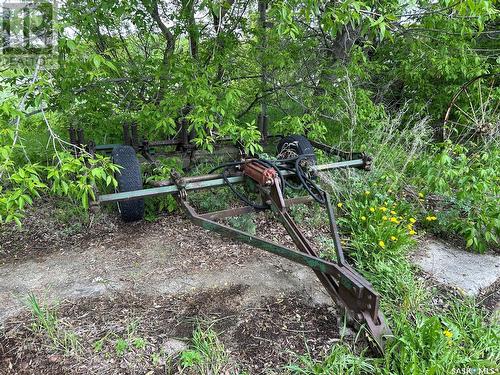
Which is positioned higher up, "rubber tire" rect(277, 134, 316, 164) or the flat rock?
"rubber tire" rect(277, 134, 316, 164)

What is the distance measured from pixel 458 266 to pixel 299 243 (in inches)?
62.7

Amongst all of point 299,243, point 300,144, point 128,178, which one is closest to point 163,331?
point 299,243

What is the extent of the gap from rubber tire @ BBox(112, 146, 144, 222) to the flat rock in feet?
8.39

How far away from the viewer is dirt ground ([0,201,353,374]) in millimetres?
2115

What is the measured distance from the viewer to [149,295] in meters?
2.64

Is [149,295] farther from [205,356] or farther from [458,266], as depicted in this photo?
[458,266]

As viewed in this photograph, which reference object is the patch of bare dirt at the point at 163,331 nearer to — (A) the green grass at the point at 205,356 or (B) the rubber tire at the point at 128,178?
(A) the green grass at the point at 205,356

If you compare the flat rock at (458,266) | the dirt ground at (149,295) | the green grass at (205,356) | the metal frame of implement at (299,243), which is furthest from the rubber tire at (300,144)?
the green grass at (205,356)

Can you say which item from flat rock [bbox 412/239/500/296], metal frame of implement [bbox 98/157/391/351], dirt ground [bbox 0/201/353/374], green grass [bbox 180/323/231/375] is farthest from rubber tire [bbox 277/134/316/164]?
green grass [bbox 180/323/231/375]

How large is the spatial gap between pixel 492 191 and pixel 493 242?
1.57 ft

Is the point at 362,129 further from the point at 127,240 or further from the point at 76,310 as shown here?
the point at 76,310

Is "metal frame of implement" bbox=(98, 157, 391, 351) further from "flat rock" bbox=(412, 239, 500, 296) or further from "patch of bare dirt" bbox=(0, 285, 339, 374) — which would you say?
"flat rock" bbox=(412, 239, 500, 296)

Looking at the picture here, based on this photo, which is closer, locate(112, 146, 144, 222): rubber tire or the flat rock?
the flat rock

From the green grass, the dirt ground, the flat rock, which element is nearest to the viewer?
the green grass
